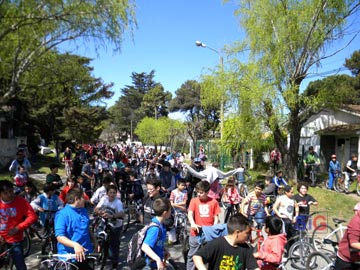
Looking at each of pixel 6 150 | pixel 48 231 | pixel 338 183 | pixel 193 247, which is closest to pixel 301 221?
pixel 193 247

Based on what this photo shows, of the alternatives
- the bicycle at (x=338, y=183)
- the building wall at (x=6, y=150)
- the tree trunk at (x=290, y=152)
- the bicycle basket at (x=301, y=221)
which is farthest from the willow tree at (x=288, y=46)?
the building wall at (x=6, y=150)

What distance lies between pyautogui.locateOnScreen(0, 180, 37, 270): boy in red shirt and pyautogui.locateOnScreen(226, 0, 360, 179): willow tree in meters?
11.3

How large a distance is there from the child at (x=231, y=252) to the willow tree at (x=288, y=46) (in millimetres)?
11473

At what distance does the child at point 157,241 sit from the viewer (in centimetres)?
338

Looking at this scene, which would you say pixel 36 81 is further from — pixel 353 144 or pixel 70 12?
pixel 353 144

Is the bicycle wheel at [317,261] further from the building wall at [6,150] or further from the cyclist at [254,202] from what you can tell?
the building wall at [6,150]

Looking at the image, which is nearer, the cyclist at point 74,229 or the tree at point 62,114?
the cyclist at point 74,229

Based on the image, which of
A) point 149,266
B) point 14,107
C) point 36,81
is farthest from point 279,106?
point 14,107

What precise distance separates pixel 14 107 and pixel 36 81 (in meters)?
16.5

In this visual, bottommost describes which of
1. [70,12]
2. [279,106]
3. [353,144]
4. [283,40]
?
[353,144]

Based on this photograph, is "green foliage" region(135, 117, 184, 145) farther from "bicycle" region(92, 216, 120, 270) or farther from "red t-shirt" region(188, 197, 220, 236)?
"red t-shirt" region(188, 197, 220, 236)

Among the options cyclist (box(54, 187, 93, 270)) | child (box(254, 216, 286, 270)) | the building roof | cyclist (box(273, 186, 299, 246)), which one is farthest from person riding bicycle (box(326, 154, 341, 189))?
cyclist (box(54, 187, 93, 270))

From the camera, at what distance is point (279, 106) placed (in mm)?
14258

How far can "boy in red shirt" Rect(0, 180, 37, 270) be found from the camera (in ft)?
14.4
